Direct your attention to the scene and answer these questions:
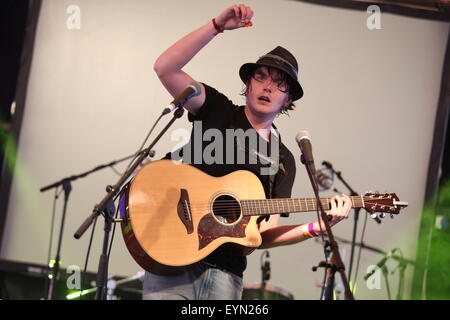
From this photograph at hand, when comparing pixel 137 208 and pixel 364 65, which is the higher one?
pixel 364 65

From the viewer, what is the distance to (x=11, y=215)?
221 inches

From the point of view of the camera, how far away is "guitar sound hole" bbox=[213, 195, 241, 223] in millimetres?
3254

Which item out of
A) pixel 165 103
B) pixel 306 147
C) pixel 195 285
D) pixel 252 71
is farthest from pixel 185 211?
pixel 165 103

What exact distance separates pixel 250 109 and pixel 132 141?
2360mm

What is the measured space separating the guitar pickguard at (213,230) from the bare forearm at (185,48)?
0.89 meters

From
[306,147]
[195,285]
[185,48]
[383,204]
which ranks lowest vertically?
[195,285]

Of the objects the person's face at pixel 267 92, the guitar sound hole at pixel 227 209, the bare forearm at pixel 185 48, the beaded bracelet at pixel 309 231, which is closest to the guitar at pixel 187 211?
the guitar sound hole at pixel 227 209

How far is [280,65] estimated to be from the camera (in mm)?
3545

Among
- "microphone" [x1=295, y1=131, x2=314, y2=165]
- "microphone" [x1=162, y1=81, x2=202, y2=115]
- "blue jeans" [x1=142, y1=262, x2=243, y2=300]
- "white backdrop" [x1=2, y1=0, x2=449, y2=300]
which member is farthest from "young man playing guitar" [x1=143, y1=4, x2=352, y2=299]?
"white backdrop" [x1=2, y1=0, x2=449, y2=300]

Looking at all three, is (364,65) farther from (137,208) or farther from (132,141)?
(137,208)

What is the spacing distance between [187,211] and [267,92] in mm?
958

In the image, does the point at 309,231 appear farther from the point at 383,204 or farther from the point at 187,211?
the point at 187,211
